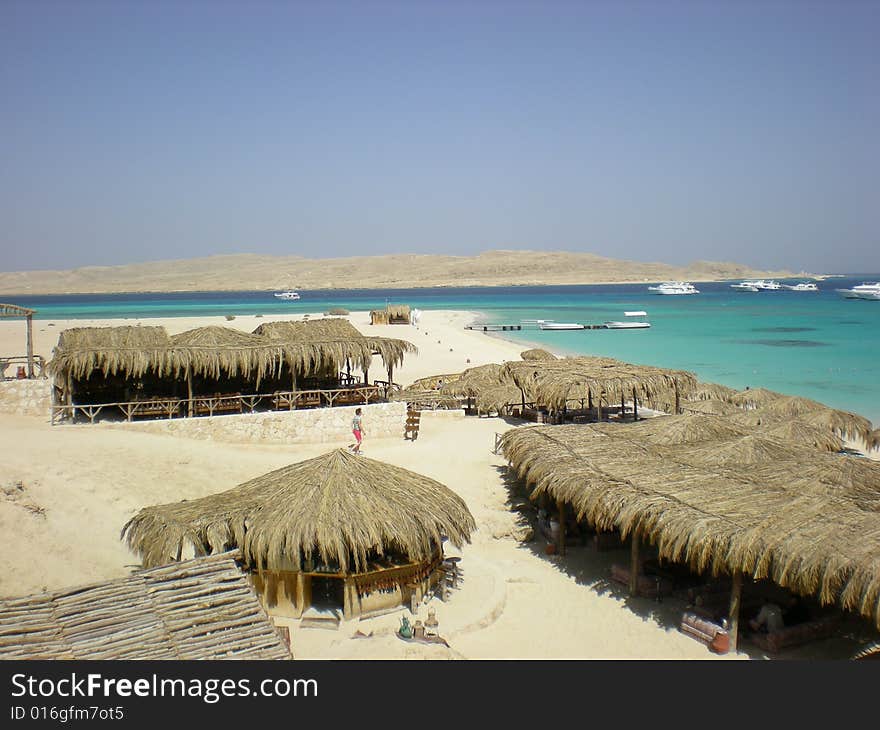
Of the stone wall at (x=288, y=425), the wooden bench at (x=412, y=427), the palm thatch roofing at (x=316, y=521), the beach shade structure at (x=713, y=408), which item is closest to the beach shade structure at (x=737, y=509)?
the palm thatch roofing at (x=316, y=521)

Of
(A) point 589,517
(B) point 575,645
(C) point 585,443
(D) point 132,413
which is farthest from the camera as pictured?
(D) point 132,413

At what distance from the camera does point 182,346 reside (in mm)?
17234

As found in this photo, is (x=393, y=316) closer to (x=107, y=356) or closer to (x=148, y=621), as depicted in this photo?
(x=107, y=356)

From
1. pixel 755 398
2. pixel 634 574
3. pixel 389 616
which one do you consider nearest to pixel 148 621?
pixel 389 616

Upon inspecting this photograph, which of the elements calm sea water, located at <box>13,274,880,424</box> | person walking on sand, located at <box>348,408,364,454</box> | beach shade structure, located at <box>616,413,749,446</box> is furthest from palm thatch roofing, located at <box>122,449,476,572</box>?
calm sea water, located at <box>13,274,880,424</box>

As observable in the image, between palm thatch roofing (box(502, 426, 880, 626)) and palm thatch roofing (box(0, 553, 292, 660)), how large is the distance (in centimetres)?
514

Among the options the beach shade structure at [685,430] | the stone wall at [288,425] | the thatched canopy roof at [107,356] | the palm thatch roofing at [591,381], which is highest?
the thatched canopy roof at [107,356]

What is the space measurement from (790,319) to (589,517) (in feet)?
219

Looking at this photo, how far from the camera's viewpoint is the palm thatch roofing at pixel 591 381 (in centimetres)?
1717

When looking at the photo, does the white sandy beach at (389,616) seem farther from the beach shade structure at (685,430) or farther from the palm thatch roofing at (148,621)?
the beach shade structure at (685,430)

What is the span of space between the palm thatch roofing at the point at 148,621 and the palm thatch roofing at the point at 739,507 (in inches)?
203
